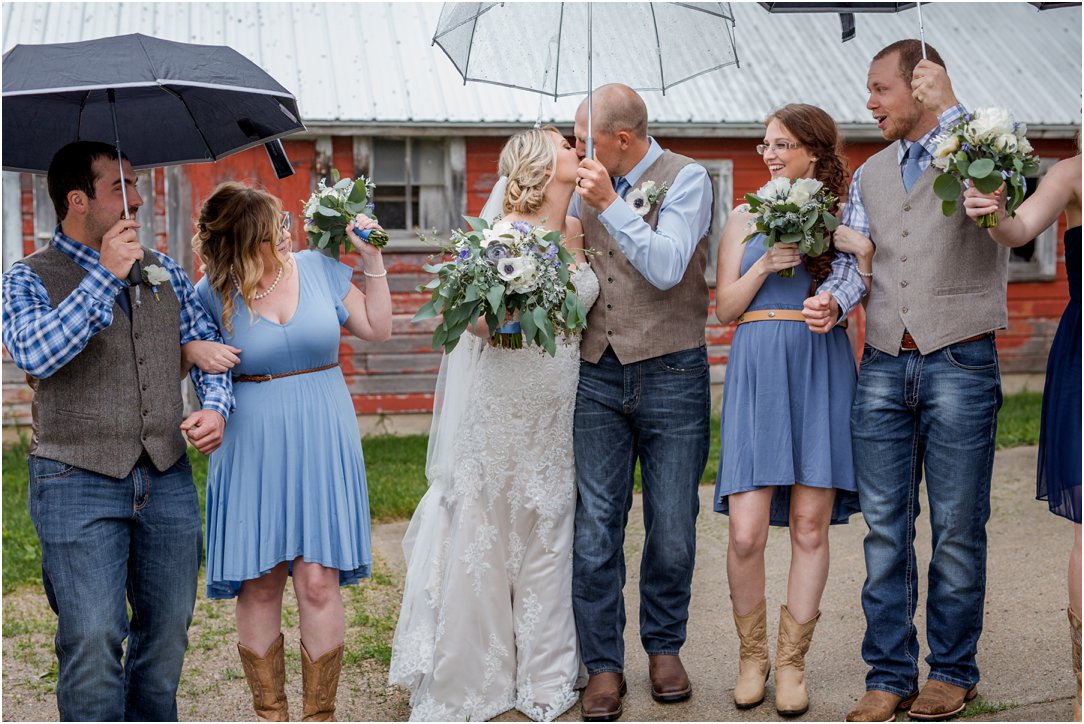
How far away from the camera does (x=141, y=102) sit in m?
4.14

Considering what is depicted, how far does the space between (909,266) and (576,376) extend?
130 centimetres

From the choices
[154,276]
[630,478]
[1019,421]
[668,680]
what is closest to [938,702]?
[668,680]

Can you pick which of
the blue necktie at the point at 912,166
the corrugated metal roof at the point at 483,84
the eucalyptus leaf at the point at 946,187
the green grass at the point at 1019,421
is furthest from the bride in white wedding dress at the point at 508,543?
the corrugated metal roof at the point at 483,84

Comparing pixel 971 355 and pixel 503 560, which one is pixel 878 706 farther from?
pixel 503 560

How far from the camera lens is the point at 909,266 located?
402 cm

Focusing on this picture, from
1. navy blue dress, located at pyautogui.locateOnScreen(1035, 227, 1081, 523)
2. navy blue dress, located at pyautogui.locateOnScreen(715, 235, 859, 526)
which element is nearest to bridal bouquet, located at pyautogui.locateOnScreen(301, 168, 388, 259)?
navy blue dress, located at pyautogui.locateOnScreen(715, 235, 859, 526)

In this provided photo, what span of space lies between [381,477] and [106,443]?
542 cm

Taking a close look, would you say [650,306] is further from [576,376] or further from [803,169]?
[803,169]

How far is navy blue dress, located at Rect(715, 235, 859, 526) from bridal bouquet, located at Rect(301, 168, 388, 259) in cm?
148

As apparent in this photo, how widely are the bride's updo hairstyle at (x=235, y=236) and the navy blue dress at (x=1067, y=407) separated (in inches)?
105

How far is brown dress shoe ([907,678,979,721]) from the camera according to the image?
4059 millimetres

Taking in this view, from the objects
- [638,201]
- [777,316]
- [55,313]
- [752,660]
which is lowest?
[752,660]

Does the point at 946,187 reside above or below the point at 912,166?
below

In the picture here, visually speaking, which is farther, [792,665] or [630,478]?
[630,478]
